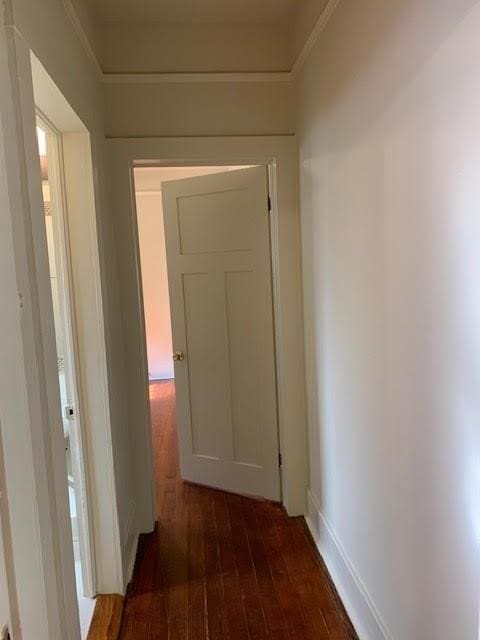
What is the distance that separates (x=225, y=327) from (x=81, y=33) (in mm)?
1708

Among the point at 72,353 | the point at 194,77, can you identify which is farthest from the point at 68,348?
the point at 194,77

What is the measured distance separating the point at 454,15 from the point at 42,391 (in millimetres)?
1285

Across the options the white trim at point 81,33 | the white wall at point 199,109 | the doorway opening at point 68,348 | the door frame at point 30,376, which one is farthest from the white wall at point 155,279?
the door frame at point 30,376

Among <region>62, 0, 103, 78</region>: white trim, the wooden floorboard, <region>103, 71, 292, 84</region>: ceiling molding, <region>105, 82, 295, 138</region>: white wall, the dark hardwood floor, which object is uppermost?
<region>103, 71, 292, 84</region>: ceiling molding

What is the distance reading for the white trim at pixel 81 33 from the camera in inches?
67.9

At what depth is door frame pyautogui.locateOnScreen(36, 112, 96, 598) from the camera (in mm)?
1991

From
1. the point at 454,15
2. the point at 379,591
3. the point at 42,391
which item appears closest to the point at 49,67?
the point at 42,391

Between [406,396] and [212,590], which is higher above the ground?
[406,396]

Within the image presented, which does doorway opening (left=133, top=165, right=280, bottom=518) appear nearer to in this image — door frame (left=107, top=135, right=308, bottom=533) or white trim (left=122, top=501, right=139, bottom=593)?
door frame (left=107, top=135, right=308, bottom=533)

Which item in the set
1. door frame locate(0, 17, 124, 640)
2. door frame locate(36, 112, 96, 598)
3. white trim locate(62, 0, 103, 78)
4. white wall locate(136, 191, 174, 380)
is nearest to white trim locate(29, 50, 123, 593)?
door frame locate(36, 112, 96, 598)

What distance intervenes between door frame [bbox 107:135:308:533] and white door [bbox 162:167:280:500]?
14cm

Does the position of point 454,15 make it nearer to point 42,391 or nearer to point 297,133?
point 42,391

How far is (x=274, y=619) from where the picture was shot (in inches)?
81.0

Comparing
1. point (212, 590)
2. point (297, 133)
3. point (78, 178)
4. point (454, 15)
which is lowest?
point (212, 590)
